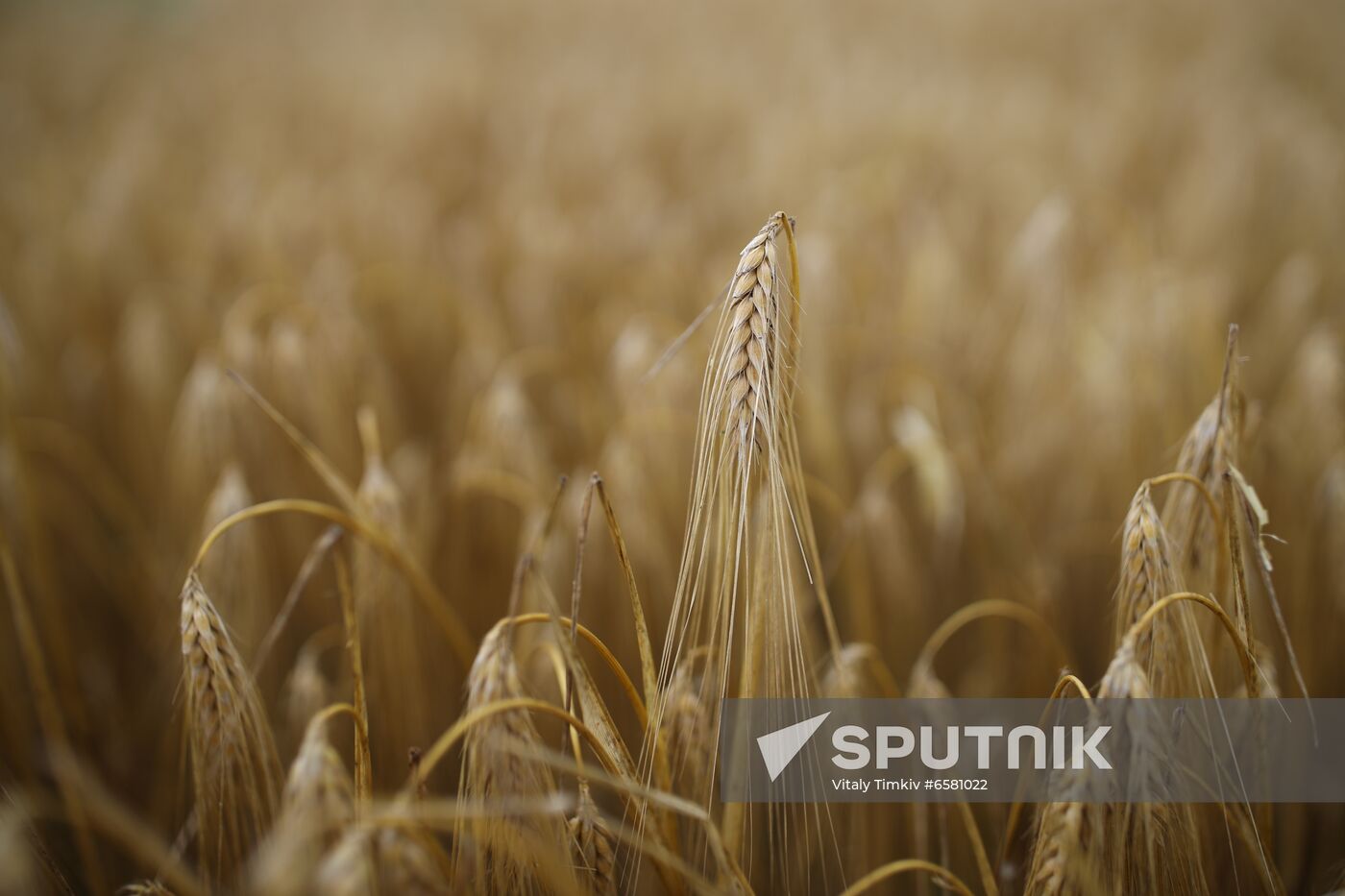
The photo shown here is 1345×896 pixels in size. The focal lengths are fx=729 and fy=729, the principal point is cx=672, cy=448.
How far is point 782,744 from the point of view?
469 mm

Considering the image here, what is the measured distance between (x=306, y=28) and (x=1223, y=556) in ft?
12.7

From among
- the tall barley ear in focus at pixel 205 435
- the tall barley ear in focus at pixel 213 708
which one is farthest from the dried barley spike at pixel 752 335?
the tall barley ear in focus at pixel 205 435

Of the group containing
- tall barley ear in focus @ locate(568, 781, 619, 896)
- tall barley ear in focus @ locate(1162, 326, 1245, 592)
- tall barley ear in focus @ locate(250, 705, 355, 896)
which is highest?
tall barley ear in focus @ locate(1162, 326, 1245, 592)

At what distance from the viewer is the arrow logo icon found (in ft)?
1.53

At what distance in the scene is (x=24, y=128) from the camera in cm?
207

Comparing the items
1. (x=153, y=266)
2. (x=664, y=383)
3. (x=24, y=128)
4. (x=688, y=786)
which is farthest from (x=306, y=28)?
(x=688, y=786)

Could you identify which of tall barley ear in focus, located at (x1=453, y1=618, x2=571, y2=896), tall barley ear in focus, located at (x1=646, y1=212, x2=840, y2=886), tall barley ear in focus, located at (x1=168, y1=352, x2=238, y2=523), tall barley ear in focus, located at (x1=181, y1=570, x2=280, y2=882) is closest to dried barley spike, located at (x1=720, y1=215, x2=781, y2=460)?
tall barley ear in focus, located at (x1=646, y1=212, x2=840, y2=886)

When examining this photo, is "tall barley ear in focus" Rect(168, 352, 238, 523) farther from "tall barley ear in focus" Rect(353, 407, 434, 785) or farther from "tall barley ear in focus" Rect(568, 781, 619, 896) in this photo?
"tall barley ear in focus" Rect(568, 781, 619, 896)

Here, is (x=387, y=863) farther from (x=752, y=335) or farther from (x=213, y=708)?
(x=752, y=335)

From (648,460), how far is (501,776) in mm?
543

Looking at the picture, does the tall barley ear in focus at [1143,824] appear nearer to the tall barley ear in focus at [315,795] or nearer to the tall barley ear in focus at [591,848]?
the tall barley ear in focus at [591,848]

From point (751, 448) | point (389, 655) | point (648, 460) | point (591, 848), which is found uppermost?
point (648, 460)

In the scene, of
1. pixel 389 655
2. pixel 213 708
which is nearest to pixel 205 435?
pixel 389 655

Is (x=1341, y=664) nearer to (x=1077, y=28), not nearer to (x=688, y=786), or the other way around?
(x=688, y=786)
